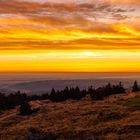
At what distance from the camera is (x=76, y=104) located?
178ft

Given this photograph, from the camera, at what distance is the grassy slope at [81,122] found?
37312 mm

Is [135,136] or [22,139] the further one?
[22,139]

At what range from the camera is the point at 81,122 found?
42.1 metres

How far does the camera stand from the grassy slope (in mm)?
37312

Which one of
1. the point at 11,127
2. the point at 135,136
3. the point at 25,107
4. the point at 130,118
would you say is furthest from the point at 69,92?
the point at 135,136

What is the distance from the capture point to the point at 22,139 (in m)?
38.9

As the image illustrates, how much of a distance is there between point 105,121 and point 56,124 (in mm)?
4867

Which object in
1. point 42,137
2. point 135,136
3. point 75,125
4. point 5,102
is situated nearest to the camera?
point 135,136

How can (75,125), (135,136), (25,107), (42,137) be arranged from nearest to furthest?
1. (135,136)
2. (42,137)
3. (75,125)
4. (25,107)

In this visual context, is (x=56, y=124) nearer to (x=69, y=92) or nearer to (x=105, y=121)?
(x=105, y=121)

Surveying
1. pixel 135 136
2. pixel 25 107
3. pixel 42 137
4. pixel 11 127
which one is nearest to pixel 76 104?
pixel 25 107

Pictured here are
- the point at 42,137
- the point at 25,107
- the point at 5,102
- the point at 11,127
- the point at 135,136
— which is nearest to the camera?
the point at 135,136

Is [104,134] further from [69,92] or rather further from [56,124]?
[69,92]

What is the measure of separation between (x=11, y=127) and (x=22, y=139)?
6.17 meters
